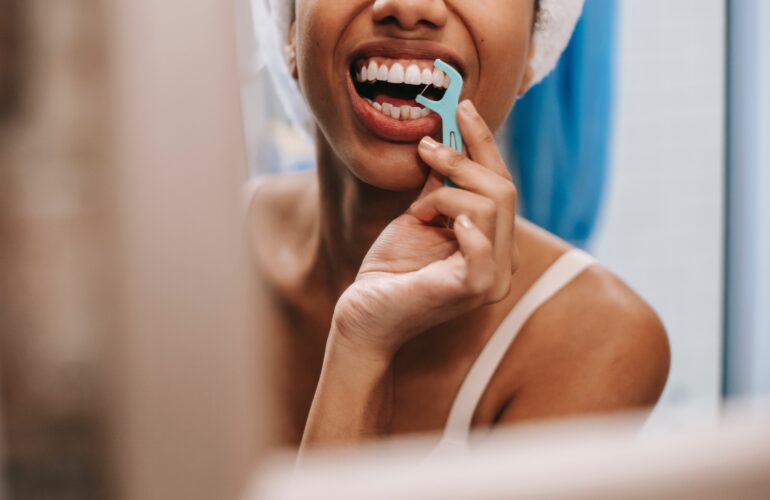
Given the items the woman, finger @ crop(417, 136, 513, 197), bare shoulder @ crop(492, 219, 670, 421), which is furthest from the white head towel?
bare shoulder @ crop(492, 219, 670, 421)

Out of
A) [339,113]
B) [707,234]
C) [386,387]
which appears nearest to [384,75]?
[339,113]

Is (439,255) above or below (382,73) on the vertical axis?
below

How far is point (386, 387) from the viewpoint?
58 cm

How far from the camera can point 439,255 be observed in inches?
22.0

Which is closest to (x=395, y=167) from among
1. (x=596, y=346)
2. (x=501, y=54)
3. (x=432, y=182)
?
(x=432, y=182)

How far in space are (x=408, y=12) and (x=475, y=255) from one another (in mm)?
193

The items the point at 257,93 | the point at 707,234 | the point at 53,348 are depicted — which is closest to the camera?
the point at 53,348

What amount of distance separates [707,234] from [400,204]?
1.10 ft

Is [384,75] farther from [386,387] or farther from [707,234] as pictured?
[707,234]

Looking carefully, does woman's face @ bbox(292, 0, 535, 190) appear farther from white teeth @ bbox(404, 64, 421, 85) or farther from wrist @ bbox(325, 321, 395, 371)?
wrist @ bbox(325, 321, 395, 371)

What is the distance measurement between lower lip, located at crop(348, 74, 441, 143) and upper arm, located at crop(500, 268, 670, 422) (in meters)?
0.23

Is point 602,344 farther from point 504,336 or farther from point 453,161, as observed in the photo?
point 453,161

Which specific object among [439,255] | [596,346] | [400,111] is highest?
[400,111]

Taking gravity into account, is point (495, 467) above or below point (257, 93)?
below
